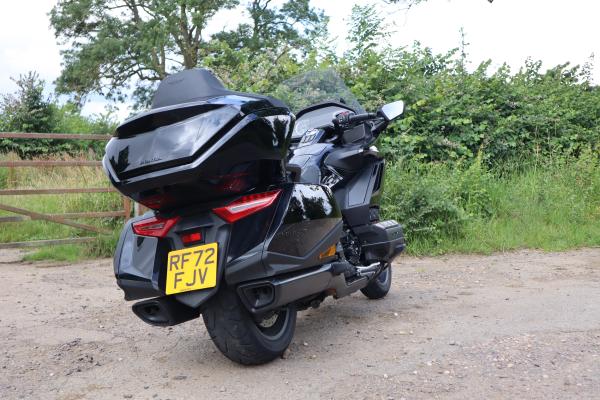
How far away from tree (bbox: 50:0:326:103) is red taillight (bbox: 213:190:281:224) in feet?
85.2

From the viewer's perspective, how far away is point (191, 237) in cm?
310

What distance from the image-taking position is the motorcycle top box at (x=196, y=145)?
2.90m

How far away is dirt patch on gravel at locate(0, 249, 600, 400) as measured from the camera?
2.97 meters

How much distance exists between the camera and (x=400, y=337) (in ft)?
12.6

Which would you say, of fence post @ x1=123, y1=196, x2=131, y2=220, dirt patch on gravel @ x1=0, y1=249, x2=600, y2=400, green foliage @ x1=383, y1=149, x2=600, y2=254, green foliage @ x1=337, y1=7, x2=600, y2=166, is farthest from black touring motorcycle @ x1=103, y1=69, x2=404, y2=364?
green foliage @ x1=337, y1=7, x2=600, y2=166

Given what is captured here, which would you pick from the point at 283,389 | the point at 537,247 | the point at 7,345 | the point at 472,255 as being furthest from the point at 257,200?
the point at 537,247

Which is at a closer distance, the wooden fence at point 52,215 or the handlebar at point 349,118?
the handlebar at point 349,118

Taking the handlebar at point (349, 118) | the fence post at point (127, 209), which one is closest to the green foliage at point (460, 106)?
the fence post at point (127, 209)

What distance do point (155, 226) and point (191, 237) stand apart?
23cm

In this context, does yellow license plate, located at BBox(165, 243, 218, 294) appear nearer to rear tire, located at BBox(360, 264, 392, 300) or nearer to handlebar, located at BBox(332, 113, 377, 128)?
handlebar, located at BBox(332, 113, 377, 128)

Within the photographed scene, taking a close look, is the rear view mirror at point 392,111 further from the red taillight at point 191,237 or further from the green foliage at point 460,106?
the green foliage at point 460,106

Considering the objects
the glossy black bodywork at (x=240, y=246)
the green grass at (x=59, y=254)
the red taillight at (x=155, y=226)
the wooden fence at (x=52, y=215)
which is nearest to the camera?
the glossy black bodywork at (x=240, y=246)

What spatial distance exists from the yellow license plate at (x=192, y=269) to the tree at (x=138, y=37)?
2603 cm

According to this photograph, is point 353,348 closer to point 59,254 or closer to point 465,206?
point 59,254
